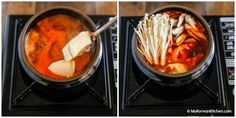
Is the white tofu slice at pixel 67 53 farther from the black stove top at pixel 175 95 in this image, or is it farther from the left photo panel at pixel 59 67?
the black stove top at pixel 175 95

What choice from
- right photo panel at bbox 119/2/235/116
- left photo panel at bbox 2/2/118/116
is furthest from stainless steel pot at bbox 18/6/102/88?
right photo panel at bbox 119/2/235/116

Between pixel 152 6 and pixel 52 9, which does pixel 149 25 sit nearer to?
pixel 152 6

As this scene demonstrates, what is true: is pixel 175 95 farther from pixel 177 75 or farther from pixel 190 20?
pixel 190 20

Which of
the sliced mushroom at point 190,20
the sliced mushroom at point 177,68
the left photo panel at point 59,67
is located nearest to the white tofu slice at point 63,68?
the left photo panel at point 59,67

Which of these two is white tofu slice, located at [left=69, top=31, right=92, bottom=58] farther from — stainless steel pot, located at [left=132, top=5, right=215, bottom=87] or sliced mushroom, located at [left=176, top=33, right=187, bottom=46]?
sliced mushroom, located at [left=176, top=33, right=187, bottom=46]

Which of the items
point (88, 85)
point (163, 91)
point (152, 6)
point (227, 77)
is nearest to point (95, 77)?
point (88, 85)

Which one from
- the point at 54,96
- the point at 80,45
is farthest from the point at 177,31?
the point at 54,96
